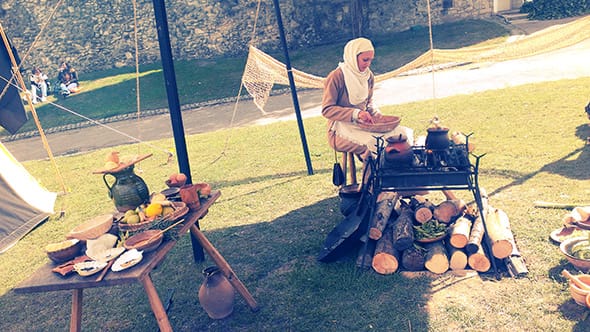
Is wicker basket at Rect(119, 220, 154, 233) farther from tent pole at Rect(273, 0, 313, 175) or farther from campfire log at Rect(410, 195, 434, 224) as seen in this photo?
tent pole at Rect(273, 0, 313, 175)

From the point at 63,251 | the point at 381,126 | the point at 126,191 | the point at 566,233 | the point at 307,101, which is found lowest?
the point at 307,101

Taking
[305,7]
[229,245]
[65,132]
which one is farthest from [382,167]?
[305,7]

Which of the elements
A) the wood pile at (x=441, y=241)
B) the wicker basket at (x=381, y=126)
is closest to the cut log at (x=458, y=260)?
the wood pile at (x=441, y=241)

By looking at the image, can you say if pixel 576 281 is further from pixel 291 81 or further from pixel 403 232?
pixel 291 81

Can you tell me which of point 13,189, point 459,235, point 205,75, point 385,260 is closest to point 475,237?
point 459,235

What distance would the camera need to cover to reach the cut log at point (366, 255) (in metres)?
4.16

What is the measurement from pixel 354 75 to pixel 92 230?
3.42 metres

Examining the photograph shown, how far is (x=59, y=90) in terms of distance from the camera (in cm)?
1884

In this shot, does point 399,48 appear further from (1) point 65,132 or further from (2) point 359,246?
(2) point 359,246

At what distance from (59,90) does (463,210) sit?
19116 mm

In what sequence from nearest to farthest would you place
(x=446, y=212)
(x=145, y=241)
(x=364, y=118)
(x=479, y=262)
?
(x=145, y=241), (x=479, y=262), (x=446, y=212), (x=364, y=118)

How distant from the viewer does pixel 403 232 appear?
13.5 feet

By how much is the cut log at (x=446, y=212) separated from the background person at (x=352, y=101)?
1004 millimetres

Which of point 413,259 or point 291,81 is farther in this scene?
point 291,81
